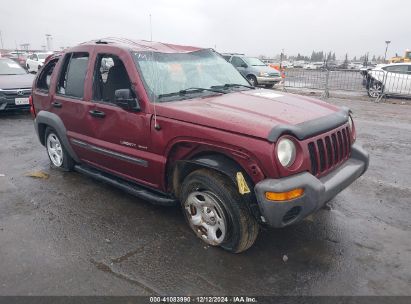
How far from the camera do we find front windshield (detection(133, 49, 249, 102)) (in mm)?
3641

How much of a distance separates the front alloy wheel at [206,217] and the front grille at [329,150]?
901 millimetres

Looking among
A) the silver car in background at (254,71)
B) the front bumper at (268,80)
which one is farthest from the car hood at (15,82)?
the front bumper at (268,80)

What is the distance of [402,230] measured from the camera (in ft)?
12.0

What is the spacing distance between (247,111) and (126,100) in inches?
47.8

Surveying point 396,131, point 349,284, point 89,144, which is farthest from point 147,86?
point 396,131

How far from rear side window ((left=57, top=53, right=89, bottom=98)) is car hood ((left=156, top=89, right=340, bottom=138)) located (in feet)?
4.90

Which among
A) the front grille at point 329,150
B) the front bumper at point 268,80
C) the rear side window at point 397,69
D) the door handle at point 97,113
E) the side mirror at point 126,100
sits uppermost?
the side mirror at point 126,100

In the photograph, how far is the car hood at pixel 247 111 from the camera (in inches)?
113

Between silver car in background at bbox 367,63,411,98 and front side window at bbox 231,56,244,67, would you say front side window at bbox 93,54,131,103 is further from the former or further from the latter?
front side window at bbox 231,56,244,67

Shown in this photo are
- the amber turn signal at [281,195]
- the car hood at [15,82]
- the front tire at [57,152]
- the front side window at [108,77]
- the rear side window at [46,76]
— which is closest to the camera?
the amber turn signal at [281,195]

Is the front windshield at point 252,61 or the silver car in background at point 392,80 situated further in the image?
the front windshield at point 252,61

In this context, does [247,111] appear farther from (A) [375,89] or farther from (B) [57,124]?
(A) [375,89]

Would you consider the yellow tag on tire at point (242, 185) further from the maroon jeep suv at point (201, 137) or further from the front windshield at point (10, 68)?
the front windshield at point (10, 68)

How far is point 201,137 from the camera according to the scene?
304 cm
